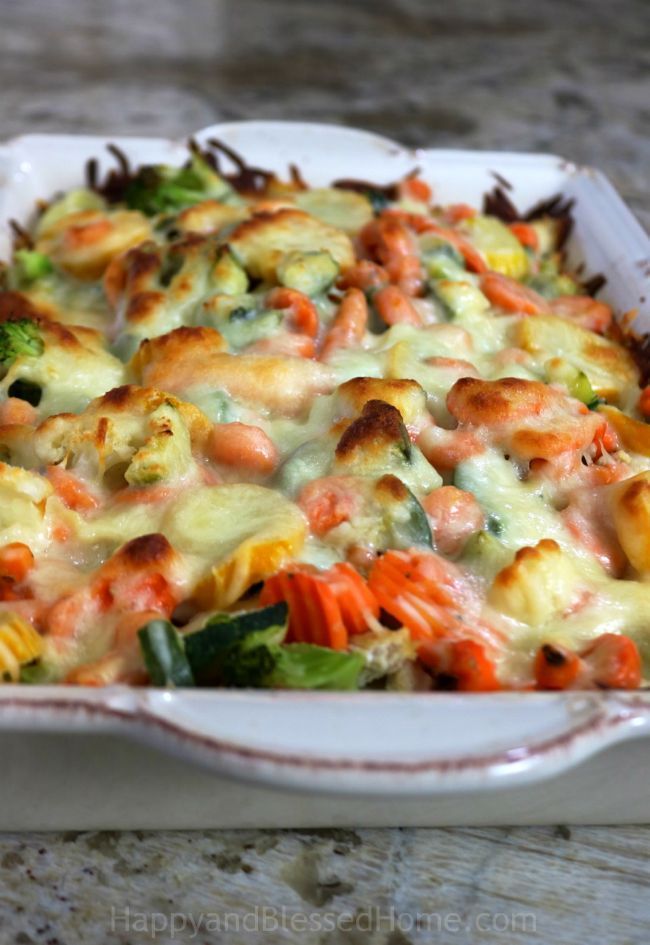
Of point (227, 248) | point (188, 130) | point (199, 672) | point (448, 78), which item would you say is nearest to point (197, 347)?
point (227, 248)

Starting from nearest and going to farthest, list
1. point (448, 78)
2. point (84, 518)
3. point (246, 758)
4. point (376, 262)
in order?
1. point (246, 758)
2. point (84, 518)
3. point (376, 262)
4. point (448, 78)

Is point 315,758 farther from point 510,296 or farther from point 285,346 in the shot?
point 510,296

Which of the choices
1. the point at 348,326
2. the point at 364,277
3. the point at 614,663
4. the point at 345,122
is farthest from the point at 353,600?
the point at 345,122

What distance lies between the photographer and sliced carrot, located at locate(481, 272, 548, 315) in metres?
2.63

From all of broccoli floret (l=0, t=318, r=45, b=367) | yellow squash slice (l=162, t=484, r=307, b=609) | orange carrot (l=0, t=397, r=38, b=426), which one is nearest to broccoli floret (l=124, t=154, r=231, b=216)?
broccoli floret (l=0, t=318, r=45, b=367)

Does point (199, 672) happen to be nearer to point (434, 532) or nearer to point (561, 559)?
point (434, 532)

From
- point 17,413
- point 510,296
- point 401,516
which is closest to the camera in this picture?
point 401,516

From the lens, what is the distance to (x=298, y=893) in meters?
1.65

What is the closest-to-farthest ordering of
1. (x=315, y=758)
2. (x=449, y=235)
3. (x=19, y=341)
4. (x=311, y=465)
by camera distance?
(x=315, y=758) < (x=311, y=465) < (x=19, y=341) < (x=449, y=235)

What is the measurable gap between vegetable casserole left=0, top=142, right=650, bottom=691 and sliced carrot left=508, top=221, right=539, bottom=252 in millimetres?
277

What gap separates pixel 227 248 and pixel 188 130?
9.09ft

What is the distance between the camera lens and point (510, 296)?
264 cm

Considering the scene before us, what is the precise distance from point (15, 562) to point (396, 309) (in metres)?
1.19

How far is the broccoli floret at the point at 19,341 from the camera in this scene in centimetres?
220
